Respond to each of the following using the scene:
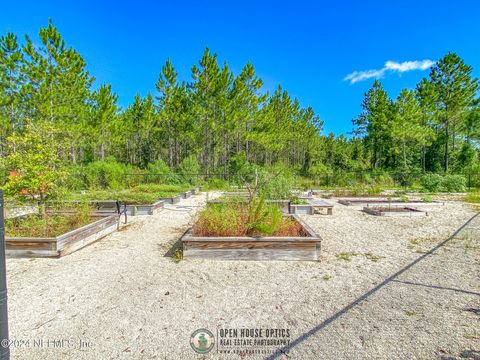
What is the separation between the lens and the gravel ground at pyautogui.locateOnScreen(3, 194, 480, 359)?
7.29 ft

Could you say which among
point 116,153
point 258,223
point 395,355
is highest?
point 116,153

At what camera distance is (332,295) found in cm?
314

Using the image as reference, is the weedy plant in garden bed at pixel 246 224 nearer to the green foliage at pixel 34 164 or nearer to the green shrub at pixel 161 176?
the green foliage at pixel 34 164

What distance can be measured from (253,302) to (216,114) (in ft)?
67.8

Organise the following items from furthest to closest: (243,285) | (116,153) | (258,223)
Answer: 1. (116,153)
2. (258,223)
3. (243,285)

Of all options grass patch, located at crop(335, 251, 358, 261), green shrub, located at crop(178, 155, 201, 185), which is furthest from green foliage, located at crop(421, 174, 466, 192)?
grass patch, located at crop(335, 251, 358, 261)

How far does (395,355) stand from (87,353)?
241cm

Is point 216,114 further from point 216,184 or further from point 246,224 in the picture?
point 246,224

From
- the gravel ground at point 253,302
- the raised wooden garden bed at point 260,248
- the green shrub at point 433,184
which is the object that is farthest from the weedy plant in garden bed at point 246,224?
the green shrub at point 433,184

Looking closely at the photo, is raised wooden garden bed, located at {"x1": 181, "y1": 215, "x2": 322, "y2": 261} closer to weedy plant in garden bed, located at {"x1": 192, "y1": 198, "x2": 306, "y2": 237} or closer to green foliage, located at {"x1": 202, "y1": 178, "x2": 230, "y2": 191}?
weedy plant in garden bed, located at {"x1": 192, "y1": 198, "x2": 306, "y2": 237}

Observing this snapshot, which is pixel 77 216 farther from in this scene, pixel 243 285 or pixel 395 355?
pixel 395 355

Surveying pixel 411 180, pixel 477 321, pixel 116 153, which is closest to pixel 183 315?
pixel 477 321

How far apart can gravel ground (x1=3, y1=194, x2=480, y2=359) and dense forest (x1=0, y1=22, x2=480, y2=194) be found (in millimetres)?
13333

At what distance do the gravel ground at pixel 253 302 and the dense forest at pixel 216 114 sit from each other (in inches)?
525
